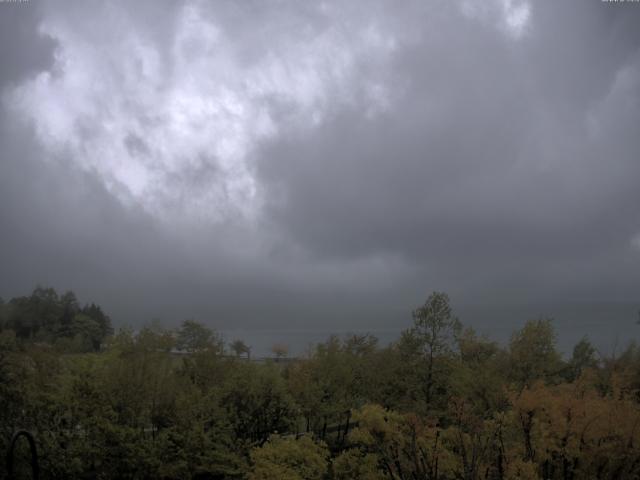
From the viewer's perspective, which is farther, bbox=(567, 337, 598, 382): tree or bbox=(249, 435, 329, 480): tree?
bbox=(567, 337, 598, 382): tree

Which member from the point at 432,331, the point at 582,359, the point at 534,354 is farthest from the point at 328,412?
the point at 582,359

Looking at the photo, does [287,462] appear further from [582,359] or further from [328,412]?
[582,359]

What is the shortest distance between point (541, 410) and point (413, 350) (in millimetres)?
18771

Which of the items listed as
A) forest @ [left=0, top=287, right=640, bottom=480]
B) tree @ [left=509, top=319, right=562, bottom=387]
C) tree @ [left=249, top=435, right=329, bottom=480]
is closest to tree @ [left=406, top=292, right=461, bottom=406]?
forest @ [left=0, top=287, right=640, bottom=480]

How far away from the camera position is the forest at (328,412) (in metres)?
27.2

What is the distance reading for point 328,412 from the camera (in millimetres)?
43312

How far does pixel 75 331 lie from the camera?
440 ft

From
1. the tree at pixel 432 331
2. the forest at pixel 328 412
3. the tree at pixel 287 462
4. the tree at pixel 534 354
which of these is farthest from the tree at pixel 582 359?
the tree at pixel 287 462

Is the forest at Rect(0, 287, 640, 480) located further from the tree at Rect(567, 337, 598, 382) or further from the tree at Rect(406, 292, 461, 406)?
the tree at Rect(567, 337, 598, 382)

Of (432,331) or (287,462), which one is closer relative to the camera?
(287,462)

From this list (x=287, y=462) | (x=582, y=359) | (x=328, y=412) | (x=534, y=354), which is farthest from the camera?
(x=582, y=359)

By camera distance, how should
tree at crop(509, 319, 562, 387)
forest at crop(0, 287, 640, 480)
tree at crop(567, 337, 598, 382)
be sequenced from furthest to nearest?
tree at crop(567, 337, 598, 382) → tree at crop(509, 319, 562, 387) → forest at crop(0, 287, 640, 480)

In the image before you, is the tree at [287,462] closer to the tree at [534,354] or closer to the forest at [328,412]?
the forest at [328,412]

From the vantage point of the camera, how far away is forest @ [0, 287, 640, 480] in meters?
27.2
